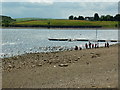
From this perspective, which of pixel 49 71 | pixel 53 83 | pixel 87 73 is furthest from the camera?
pixel 49 71

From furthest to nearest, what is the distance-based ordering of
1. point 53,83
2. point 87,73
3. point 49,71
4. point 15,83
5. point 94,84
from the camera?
point 49,71, point 87,73, point 15,83, point 53,83, point 94,84

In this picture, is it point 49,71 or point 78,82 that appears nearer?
point 78,82

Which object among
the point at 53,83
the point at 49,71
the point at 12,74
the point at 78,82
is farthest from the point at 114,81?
the point at 12,74

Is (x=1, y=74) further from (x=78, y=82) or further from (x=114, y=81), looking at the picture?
(x=114, y=81)

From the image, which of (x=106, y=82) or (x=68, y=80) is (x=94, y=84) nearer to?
(x=106, y=82)

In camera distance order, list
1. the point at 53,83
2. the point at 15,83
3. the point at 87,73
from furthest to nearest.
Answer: the point at 87,73 → the point at 15,83 → the point at 53,83

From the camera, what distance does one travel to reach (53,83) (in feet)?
50.0

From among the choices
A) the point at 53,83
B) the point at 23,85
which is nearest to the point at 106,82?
the point at 53,83

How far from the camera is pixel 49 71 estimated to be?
19.6 metres

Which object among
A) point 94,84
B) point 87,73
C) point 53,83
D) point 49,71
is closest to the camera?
point 94,84

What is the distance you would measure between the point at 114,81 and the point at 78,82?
1998mm

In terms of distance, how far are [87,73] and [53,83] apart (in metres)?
3.32

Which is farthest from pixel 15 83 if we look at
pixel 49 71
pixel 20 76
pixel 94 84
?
pixel 94 84

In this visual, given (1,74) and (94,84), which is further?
(1,74)
